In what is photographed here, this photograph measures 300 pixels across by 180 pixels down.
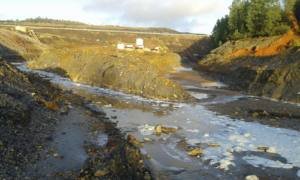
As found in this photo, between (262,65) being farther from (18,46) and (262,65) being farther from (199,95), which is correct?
(18,46)

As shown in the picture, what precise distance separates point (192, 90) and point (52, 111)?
21626 mm

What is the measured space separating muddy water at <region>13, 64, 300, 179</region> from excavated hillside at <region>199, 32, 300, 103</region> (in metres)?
4.23

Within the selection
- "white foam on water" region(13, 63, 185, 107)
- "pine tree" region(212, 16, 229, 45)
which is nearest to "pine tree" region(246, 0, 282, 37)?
"pine tree" region(212, 16, 229, 45)

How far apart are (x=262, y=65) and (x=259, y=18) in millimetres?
21578

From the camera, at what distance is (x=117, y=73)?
44750mm

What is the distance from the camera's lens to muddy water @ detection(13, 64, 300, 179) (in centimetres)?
1894

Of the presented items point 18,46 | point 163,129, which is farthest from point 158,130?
point 18,46

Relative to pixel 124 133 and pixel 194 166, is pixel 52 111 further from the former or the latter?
pixel 194 166

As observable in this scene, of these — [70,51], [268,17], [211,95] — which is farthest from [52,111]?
[268,17]

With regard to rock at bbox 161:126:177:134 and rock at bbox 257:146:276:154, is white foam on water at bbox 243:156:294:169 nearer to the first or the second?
rock at bbox 257:146:276:154

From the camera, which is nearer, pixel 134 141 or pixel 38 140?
pixel 38 140

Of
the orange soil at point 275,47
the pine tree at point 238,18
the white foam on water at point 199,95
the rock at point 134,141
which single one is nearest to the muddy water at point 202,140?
the rock at point 134,141

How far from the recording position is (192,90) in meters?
46.4

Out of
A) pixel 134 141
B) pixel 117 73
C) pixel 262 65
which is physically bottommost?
pixel 134 141
